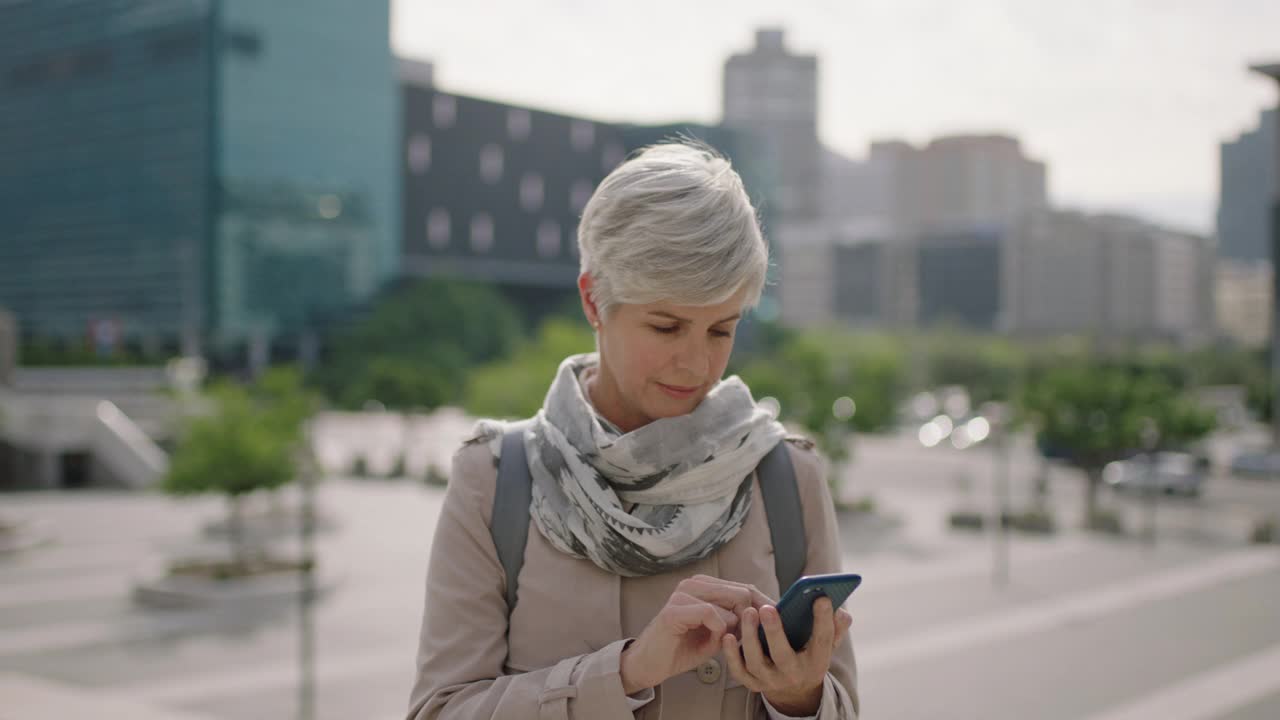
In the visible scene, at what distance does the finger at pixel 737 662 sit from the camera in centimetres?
182

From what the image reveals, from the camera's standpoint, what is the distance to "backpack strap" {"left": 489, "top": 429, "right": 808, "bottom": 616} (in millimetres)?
2084

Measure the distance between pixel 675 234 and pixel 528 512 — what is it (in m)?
0.54

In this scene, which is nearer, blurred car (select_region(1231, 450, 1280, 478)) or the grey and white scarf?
the grey and white scarf

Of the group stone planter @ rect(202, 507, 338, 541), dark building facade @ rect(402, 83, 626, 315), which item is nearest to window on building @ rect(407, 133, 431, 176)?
dark building facade @ rect(402, 83, 626, 315)

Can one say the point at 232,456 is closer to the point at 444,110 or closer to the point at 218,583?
the point at 218,583

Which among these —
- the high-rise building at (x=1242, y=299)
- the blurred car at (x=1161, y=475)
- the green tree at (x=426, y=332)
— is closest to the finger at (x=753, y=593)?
the blurred car at (x=1161, y=475)

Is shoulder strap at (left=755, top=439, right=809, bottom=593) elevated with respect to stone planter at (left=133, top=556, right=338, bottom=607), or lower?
elevated

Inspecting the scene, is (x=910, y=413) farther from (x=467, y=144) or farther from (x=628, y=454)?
(x=628, y=454)

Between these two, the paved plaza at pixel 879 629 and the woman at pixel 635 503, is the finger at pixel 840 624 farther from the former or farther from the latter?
the paved plaza at pixel 879 629

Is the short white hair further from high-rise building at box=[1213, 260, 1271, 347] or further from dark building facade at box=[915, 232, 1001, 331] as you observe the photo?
high-rise building at box=[1213, 260, 1271, 347]

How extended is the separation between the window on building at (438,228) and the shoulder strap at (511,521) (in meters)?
76.2

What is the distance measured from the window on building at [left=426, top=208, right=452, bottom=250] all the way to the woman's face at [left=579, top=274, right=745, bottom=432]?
76.2 meters

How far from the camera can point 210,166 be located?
67.0 m

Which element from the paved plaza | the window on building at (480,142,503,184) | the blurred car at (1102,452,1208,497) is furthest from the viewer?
the window on building at (480,142,503,184)
